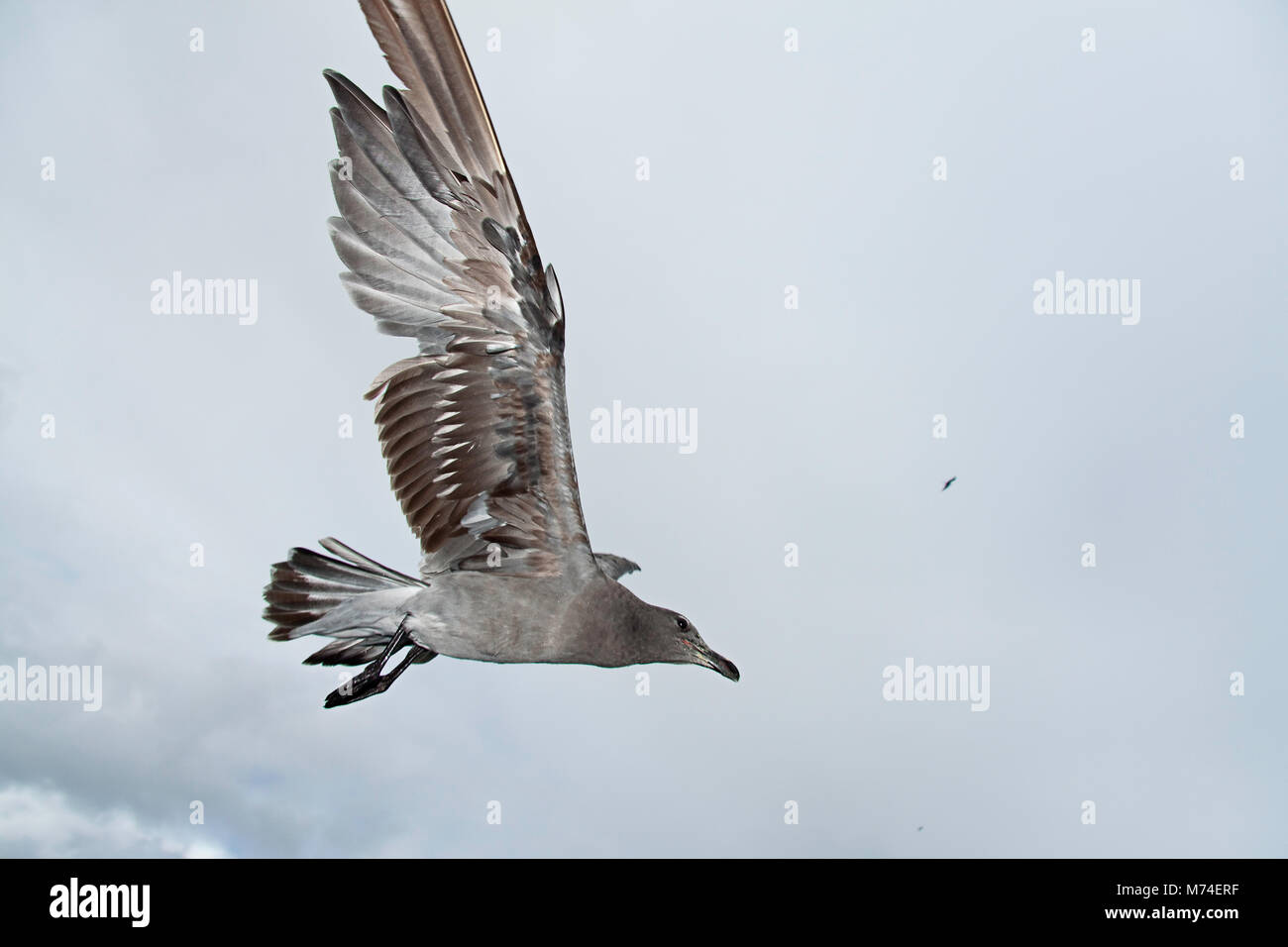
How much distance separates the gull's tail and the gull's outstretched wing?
1.19 ft

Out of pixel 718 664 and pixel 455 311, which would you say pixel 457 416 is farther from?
pixel 718 664

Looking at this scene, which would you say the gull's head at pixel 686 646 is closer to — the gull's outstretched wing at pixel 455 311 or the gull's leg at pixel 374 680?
the gull's outstretched wing at pixel 455 311

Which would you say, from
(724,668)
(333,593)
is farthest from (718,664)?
(333,593)

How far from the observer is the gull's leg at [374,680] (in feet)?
19.7

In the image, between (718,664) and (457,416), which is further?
(718,664)

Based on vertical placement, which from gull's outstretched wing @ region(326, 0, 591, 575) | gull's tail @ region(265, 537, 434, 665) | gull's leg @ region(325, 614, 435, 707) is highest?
gull's outstretched wing @ region(326, 0, 591, 575)

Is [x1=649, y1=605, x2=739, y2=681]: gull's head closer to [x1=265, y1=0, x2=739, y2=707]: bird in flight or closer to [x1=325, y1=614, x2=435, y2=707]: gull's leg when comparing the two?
[x1=265, y1=0, x2=739, y2=707]: bird in flight

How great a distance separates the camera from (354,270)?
19.5 ft

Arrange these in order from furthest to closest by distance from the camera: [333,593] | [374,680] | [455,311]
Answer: [333,593] → [374,680] → [455,311]

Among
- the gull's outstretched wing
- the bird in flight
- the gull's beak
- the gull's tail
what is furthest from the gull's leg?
the gull's beak

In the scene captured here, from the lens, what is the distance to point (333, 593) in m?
6.30

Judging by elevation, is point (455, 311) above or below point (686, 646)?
above

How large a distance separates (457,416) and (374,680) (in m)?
1.65

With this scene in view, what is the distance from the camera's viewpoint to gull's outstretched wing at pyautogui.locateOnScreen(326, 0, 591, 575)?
575 centimetres
